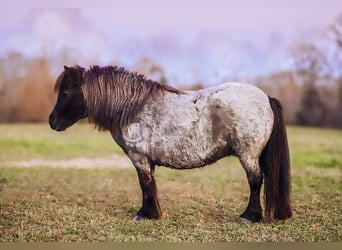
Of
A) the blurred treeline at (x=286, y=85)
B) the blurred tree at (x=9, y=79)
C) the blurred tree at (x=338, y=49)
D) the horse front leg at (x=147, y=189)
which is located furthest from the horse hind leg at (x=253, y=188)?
the blurred tree at (x=9, y=79)

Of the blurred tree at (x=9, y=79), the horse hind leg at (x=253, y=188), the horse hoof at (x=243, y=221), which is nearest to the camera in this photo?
the horse hind leg at (x=253, y=188)

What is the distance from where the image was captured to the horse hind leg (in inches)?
127

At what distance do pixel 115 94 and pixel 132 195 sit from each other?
0.83m

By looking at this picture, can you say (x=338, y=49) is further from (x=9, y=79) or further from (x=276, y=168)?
(x=9, y=79)

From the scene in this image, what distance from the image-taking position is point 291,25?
3.81 meters

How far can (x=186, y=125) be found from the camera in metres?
3.26

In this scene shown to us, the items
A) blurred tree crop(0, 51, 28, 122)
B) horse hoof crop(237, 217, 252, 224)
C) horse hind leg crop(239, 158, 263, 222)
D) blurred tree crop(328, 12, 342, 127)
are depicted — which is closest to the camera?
horse hind leg crop(239, 158, 263, 222)

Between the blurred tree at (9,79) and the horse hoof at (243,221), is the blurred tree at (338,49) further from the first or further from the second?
the blurred tree at (9,79)

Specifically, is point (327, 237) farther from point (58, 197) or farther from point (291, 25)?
point (58, 197)

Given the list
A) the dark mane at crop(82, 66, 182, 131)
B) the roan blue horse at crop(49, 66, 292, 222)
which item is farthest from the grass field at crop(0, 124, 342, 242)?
the dark mane at crop(82, 66, 182, 131)

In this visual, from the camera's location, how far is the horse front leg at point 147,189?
3.33m

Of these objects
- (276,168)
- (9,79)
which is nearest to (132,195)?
(276,168)

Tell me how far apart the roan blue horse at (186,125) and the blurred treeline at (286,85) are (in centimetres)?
48

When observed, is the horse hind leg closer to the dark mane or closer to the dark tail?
the dark tail
